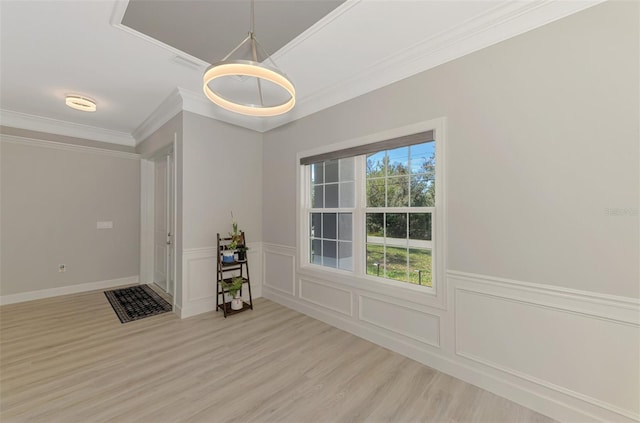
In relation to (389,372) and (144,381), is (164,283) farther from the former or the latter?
(389,372)

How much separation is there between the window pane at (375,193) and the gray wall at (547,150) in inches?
27.9

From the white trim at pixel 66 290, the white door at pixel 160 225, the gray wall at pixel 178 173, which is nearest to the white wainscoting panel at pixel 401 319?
the gray wall at pixel 178 173

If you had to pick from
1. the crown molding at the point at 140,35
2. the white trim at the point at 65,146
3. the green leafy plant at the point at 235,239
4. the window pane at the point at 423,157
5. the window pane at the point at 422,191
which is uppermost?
the crown molding at the point at 140,35

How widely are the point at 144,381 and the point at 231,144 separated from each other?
9.49ft

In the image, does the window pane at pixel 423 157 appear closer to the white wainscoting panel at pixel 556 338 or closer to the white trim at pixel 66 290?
the white wainscoting panel at pixel 556 338

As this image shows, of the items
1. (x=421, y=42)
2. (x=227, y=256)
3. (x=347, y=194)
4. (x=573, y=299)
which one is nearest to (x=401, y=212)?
(x=347, y=194)

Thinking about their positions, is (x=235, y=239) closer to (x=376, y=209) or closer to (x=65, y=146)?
(x=376, y=209)

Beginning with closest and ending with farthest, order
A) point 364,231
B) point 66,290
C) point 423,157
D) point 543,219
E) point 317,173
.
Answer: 1. point 543,219
2. point 423,157
3. point 364,231
4. point 317,173
5. point 66,290

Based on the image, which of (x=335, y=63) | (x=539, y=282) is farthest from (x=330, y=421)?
(x=335, y=63)

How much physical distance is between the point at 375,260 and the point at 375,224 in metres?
0.39

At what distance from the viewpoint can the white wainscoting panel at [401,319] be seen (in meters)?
2.31

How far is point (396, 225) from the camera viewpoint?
105 inches

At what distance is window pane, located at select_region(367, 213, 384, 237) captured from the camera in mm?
2791

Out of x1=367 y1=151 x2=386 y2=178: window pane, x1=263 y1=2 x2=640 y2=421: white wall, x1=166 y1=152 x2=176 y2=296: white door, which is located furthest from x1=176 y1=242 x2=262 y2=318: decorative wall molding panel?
x1=263 y1=2 x2=640 y2=421: white wall
